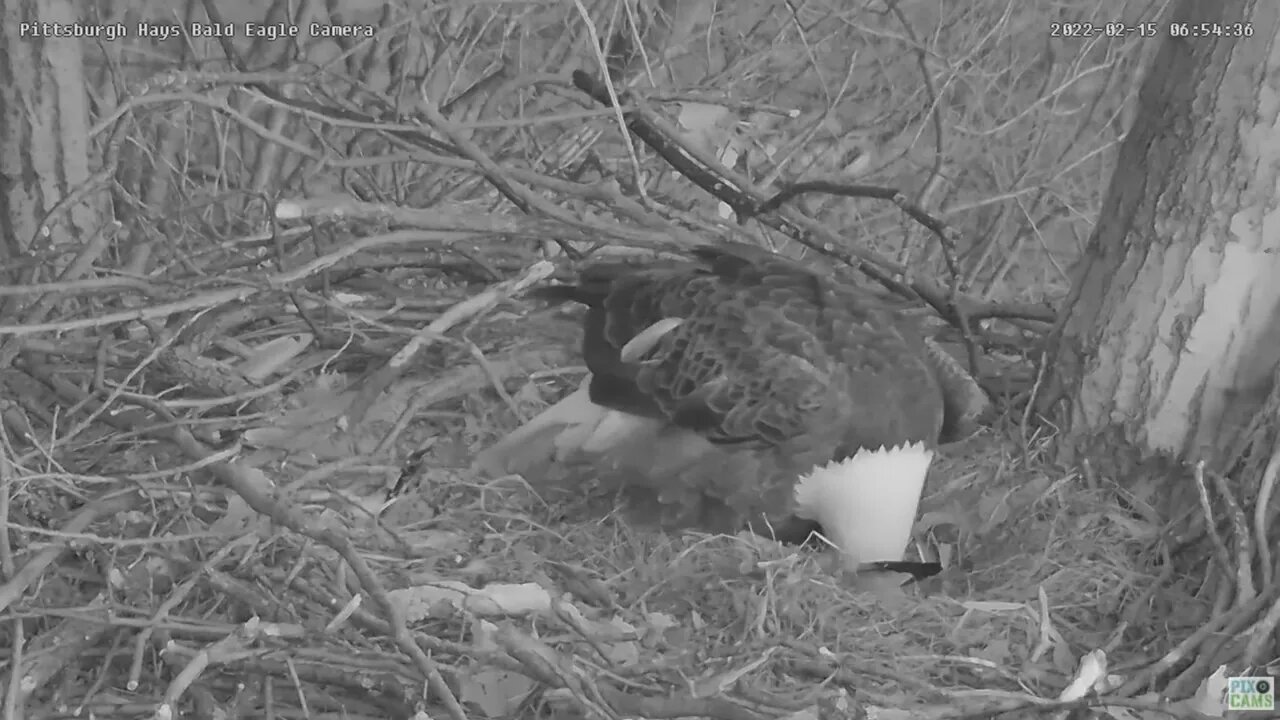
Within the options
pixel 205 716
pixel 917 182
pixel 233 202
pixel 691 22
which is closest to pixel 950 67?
pixel 691 22

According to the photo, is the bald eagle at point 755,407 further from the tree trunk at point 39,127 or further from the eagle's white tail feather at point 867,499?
the tree trunk at point 39,127

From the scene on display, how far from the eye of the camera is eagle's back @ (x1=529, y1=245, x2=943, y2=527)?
6.16 feet

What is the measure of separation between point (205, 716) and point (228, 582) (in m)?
0.15

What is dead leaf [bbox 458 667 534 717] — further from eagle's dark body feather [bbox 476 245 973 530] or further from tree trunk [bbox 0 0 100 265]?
tree trunk [bbox 0 0 100 265]

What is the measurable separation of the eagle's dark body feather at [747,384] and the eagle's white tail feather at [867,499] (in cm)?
2

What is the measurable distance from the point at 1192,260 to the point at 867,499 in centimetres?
58

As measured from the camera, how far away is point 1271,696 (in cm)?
158

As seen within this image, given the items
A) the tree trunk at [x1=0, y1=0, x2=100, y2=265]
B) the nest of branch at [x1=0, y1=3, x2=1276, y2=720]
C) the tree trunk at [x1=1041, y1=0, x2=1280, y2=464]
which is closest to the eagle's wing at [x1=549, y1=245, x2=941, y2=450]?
the nest of branch at [x1=0, y1=3, x2=1276, y2=720]

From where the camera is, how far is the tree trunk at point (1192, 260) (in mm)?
1860

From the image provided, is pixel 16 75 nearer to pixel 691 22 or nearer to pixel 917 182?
pixel 691 22

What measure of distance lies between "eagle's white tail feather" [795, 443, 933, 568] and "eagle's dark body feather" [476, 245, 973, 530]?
19 mm

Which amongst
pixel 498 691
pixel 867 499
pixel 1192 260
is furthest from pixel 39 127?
pixel 1192 260

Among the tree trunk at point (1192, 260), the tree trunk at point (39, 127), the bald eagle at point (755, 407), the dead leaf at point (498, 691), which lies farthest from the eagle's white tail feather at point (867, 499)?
the tree trunk at point (39, 127)

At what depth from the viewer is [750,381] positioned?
73.8 inches
